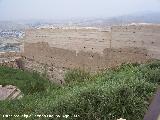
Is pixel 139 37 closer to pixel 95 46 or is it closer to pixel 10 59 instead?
pixel 95 46

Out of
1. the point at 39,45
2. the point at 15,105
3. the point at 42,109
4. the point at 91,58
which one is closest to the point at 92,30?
the point at 91,58

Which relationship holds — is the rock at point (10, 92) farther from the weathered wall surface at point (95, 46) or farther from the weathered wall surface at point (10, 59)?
the weathered wall surface at point (10, 59)

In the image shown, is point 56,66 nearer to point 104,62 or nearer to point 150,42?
point 104,62

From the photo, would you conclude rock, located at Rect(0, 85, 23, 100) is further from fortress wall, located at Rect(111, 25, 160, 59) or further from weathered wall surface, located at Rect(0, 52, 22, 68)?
weathered wall surface, located at Rect(0, 52, 22, 68)

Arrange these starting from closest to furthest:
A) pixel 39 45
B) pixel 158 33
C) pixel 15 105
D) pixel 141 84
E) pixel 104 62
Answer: pixel 141 84 < pixel 15 105 < pixel 158 33 < pixel 104 62 < pixel 39 45

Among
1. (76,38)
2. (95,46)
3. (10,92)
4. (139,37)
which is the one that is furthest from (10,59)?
(139,37)

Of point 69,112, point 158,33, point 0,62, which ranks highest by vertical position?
point 158,33

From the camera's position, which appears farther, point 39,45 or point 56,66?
point 39,45

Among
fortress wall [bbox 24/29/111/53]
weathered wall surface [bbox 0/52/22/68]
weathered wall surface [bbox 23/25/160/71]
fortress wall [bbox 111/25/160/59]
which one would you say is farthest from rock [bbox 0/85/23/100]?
weathered wall surface [bbox 0/52/22/68]

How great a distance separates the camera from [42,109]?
6.19 m

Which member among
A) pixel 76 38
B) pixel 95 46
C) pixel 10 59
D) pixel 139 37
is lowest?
pixel 10 59

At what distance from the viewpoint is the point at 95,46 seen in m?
11.6

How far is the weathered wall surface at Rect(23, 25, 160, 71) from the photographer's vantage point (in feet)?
32.6

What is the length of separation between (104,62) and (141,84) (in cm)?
513
